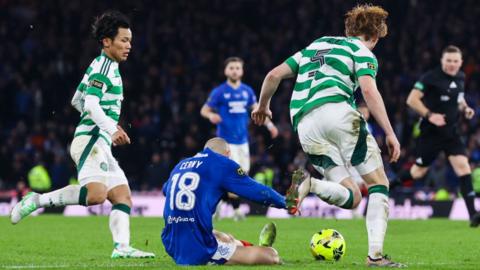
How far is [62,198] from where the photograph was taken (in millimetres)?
9297

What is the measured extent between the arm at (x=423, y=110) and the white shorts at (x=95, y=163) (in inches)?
240

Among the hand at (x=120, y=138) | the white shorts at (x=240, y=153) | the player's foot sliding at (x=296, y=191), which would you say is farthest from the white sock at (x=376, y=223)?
the white shorts at (x=240, y=153)

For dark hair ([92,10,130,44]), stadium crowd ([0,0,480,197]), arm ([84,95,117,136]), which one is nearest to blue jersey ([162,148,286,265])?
arm ([84,95,117,136])

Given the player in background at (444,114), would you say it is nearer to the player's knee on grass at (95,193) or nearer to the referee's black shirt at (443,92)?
the referee's black shirt at (443,92)

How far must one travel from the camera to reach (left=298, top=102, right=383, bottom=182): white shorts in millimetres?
7934

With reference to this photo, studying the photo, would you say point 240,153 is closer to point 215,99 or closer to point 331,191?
point 215,99

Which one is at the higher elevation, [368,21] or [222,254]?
[368,21]

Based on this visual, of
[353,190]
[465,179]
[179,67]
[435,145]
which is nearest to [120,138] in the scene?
[353,190]

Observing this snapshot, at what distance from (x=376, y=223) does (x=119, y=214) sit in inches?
107

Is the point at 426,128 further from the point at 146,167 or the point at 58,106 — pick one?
the point at 58,106

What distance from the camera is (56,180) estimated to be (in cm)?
2216

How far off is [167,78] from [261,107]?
18.1 metres

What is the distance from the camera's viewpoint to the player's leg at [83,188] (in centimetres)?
924

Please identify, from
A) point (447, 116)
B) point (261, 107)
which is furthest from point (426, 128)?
point (261, 107)
